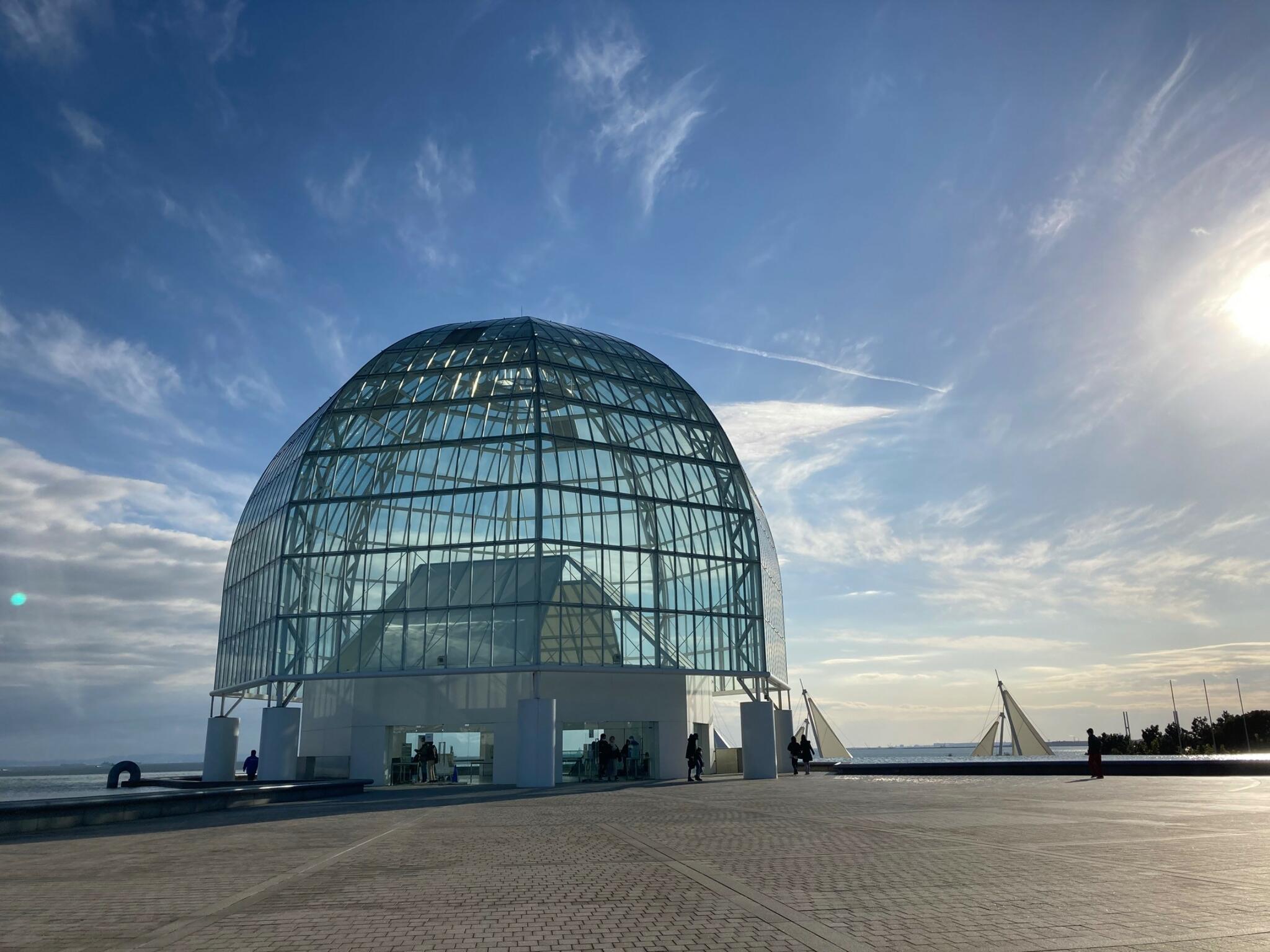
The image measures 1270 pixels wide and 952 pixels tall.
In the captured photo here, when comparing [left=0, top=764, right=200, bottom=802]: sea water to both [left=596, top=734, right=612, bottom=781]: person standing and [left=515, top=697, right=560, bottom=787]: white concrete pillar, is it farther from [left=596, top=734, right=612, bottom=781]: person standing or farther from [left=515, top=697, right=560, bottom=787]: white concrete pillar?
[left=596, top=734, right=612, bottom=781]: person standing

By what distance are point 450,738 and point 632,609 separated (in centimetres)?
975

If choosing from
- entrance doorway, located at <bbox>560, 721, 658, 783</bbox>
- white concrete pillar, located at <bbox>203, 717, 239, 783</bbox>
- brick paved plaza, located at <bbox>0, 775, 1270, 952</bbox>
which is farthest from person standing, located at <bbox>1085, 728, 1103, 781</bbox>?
white concrete pillar, located at <bbox>203, 717, 239, 783</bbox>

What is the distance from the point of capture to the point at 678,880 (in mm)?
11414

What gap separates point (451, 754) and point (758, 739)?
13320 mm

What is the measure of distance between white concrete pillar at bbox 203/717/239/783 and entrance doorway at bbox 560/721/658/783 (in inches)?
715

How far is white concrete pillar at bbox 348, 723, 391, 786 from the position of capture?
135 ft

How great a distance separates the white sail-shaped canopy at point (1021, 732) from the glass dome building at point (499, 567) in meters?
35.1

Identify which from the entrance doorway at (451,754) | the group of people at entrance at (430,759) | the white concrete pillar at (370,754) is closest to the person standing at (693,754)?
the entrance doorway at (451,754)

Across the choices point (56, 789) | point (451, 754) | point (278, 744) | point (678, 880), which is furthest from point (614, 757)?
point (56, 789)

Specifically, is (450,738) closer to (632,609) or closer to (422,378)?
(632,609)

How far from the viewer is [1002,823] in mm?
16719

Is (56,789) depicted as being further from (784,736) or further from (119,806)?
(784,736)

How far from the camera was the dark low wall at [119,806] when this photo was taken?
18984 millimetres

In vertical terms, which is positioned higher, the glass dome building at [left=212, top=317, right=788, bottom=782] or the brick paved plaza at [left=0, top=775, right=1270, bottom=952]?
the glass dome building at [left=212, top=317, right=788, bottom=782]
